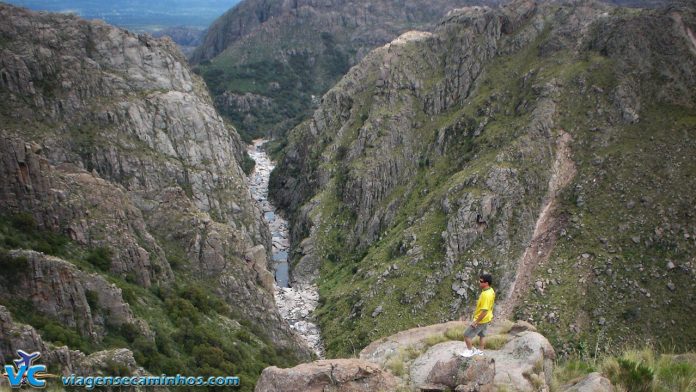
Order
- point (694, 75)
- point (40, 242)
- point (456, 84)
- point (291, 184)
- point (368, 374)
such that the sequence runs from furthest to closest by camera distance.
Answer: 1. point (291, 184)
2. point (456, 84)
3. point (694, 75)
4. point (40, 242)
5. point (368, 374)

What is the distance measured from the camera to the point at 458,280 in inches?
3455

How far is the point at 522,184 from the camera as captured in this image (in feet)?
310

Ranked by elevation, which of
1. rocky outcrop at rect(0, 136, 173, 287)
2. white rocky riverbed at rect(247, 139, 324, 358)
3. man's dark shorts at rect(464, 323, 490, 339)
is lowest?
white rocky riverbed at rect(247, 139, 324, 358)

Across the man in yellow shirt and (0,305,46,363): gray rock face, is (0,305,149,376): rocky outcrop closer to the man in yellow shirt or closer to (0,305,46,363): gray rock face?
(0,305,46,363): gray rock face

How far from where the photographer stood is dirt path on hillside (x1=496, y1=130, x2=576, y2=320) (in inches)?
3248

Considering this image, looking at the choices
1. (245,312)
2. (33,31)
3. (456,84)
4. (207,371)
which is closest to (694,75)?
(456,84)

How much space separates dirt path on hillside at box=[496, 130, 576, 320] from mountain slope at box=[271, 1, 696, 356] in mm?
233

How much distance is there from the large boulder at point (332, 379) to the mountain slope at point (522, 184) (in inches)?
1999

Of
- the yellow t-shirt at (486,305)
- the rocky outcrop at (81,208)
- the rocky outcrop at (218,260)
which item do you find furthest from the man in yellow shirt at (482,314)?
the rocky outcrop at (218,260)

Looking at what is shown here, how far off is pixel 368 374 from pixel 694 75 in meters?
96.1

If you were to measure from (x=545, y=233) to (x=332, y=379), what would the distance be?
2953 inches

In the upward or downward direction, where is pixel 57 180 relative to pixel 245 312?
upward

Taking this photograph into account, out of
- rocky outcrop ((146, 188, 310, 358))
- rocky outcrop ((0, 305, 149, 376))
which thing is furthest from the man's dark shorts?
rocky outcrop ((146, 188, 310, 358))

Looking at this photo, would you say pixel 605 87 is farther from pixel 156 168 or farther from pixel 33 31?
pixel 33 31
